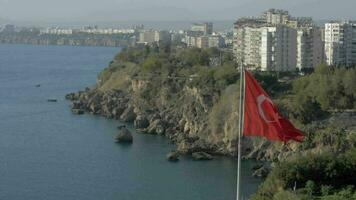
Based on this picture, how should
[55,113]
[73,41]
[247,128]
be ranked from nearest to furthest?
[247,128] → [55,113] → [73,41]

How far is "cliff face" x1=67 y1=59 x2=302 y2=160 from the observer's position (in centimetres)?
1817

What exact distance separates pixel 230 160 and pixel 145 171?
→ 2030 mm

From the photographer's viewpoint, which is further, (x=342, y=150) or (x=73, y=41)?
(x=73, y=41)

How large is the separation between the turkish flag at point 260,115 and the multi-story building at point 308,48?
72.7ft

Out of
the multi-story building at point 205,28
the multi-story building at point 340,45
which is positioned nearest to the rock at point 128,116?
the multi-story building at point 340,45

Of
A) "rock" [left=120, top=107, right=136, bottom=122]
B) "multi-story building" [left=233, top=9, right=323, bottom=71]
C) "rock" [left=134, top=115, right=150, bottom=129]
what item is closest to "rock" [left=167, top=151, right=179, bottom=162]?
"rock" [left=134, top=115, right=150, bottom=129]

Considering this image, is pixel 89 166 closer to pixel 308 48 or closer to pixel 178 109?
pixel 178 109

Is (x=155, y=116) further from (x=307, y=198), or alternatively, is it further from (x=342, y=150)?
(x=307, y=198)

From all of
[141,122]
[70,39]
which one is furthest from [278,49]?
[70,39]

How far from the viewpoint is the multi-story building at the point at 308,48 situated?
2762cm

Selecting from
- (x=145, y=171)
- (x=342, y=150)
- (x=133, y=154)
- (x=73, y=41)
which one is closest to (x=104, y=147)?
(x=133, y=154)

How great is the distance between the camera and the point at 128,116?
24078 mm

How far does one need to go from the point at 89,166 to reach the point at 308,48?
13.2 m

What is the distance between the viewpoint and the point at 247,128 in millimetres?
5559
